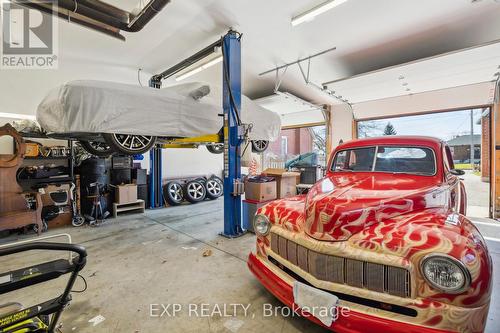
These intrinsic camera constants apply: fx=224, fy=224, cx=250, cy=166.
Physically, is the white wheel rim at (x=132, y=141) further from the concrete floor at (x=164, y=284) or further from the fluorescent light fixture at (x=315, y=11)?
the fluorescent light fixture at (x=315, y=11)

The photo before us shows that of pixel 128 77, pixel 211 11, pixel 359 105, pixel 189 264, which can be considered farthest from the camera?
pixel 359 105

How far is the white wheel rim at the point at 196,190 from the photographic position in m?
6.81

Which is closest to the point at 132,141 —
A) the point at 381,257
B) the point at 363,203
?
the point at 363,203

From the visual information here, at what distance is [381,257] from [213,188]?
6345mm

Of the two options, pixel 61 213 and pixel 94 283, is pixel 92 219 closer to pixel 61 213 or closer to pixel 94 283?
pixel 61 213

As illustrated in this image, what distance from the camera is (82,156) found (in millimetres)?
5188

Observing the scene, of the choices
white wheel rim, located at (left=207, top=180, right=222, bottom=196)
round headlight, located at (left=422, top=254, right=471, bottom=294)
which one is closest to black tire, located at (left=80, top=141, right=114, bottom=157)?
white wheel rim, located at (left=207, top=180, right=222, bottom=196)

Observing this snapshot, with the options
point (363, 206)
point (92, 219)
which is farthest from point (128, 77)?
point (363, 206)

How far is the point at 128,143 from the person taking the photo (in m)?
3.45

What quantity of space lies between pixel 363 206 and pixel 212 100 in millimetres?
3256

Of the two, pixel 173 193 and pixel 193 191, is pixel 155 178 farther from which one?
pixel 193 191

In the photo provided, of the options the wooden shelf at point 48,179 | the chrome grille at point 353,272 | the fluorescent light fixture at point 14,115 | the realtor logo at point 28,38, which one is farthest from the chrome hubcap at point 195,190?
the chrome grille at point 353,272

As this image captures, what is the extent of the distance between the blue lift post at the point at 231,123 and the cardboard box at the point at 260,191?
37 cm

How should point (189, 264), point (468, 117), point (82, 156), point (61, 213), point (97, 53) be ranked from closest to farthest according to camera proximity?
point (189, 264)
point (61, 213)
point (97, 53)
point (82, 156)
point (468, 117)
